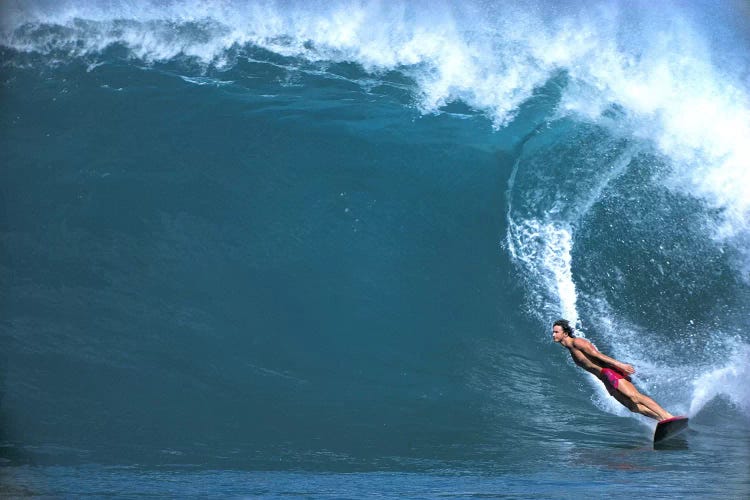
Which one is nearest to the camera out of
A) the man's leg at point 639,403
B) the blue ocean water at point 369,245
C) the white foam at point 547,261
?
the blue ocean water at point 369,245

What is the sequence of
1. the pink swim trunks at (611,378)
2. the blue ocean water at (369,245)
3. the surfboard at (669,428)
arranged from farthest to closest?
the pink swim trunks at (611,378)
the surfboard at (669,428)
the blue ocean water at (369,245)

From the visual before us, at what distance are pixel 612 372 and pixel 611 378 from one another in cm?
5

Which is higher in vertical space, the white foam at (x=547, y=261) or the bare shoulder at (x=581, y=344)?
the white foam at (x=547, y=261)

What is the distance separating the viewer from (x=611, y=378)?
7.95 m

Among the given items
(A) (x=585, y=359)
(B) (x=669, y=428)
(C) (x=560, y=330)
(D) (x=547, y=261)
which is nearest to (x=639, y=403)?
(B) (x=669, y=428)

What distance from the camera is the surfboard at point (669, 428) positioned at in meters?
7.36

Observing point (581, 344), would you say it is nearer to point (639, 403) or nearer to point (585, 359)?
point (585, 359)

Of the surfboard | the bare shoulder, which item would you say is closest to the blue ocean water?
the surfboard

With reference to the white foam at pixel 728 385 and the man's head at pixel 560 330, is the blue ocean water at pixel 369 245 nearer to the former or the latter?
the white foam at pixel 728 385

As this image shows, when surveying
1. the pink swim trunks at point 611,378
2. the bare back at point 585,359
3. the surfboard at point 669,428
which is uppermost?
the bare back at point 585,359

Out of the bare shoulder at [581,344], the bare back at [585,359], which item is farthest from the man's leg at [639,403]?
the bare shoulder at [581,344]

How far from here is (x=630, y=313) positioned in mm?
9406

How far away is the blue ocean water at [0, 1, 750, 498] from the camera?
7047 mm

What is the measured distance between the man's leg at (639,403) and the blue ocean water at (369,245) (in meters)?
0.20
